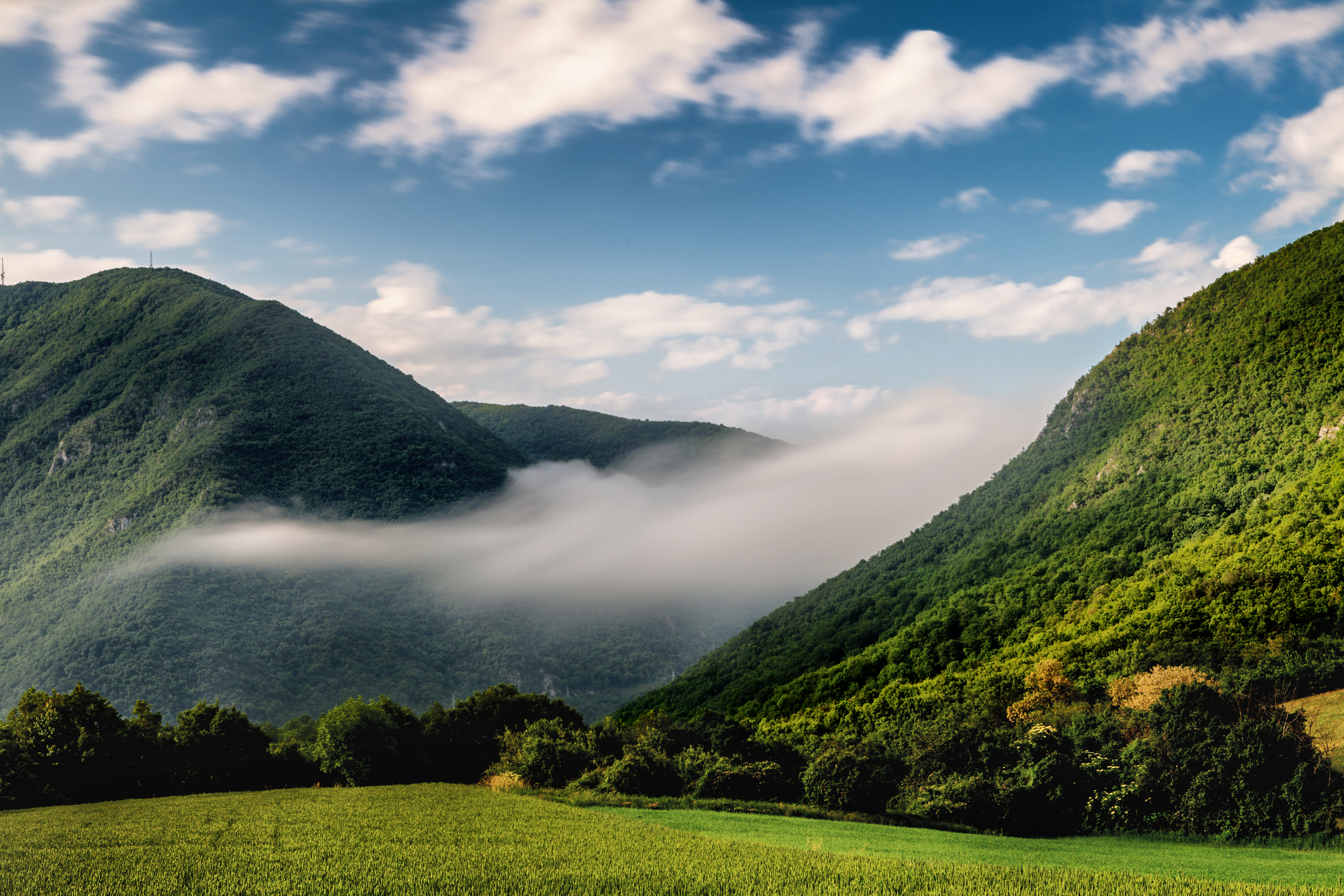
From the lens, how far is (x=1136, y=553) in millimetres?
78062

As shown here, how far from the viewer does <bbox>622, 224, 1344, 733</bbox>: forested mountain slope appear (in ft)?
179

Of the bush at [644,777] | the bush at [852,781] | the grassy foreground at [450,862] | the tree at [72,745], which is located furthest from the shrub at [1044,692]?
the tree at [72,745]

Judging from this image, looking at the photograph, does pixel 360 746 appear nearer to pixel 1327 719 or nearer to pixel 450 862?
pixel 450 862

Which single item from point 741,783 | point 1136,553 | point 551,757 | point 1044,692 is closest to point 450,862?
point 741,783

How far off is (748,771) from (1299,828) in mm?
24393

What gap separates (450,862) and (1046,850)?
22162 millimetres

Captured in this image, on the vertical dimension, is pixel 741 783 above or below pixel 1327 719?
below

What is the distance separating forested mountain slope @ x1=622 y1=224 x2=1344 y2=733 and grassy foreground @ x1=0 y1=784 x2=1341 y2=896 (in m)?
27.1

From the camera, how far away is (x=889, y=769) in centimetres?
4334

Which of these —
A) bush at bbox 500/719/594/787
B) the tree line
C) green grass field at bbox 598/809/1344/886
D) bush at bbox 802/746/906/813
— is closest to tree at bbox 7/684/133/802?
the tree line

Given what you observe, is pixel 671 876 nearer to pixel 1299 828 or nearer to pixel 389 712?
pixel 1299 828

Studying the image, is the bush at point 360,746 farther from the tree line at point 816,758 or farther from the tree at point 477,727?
the tree at point 477,727

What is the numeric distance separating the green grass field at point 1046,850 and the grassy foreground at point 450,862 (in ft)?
4.93

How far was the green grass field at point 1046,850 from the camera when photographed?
26062mm
